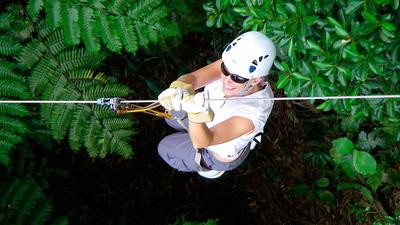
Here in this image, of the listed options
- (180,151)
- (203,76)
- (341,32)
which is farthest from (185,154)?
(341,32)

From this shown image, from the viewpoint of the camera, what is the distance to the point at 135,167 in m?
5.31

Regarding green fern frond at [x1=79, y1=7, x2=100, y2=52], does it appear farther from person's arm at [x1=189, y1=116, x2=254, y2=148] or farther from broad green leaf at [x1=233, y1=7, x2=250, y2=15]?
person's arm at [x1=189, y1=116, x2=254, y2=148]

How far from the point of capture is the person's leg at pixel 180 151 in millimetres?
3623

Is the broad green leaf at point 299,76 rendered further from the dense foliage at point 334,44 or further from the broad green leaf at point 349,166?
the broad green leaf at point 349,166

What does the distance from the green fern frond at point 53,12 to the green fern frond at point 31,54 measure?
0.32 m

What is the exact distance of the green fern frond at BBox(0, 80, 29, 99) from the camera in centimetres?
Answer: 369

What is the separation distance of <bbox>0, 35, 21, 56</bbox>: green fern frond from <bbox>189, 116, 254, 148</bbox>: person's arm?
1686 mm

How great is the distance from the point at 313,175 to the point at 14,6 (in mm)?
3299

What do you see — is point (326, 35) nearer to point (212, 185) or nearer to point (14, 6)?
point (14, 6)

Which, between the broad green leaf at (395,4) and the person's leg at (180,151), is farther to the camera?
the person's leg at (180,151)

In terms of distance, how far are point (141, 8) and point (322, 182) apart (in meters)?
2.60

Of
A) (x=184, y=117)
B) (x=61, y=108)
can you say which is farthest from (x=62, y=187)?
(x=184, y=117)

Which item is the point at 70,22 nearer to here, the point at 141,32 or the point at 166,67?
the point at 141,32

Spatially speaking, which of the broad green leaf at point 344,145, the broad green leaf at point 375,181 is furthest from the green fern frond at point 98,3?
the broad green leaf at point 375,181
